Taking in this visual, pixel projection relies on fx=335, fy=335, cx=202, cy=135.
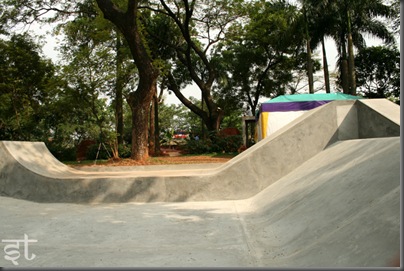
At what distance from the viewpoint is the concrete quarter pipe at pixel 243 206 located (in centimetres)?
329

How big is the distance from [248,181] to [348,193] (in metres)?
3.50

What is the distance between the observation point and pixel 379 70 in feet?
108

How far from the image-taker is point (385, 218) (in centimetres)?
286

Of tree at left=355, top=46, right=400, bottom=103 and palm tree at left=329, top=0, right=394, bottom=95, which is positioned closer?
palm tree at left=329, top=0, right=394, bottom=95

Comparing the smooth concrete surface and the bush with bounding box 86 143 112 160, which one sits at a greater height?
the bush with bounding box 86 143 112 160

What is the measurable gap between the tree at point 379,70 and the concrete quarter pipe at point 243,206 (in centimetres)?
2909

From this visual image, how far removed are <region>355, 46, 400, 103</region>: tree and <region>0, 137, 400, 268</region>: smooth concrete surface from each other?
30.5 metres

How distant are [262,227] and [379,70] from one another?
33.7m

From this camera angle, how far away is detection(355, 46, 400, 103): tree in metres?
32.4

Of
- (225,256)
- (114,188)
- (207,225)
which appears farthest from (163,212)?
(225,256)

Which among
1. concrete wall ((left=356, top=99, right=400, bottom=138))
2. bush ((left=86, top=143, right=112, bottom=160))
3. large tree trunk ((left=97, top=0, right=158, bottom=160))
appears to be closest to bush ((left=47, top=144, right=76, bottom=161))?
bush ((left=86, top=143, right=112, bottom=160))

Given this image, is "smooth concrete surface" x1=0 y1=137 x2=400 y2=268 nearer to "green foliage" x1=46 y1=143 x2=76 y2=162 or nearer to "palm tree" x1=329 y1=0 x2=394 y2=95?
"green foliage" x1=46 y1=143 x2=76 y2=162

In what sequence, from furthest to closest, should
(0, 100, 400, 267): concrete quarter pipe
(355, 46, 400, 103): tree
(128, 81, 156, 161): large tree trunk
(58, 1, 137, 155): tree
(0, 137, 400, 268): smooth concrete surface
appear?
(355, 46, 400, 103): tree → (58, 1, 137, 155): tree → (128, 81, 156, 161): large tree trunk → (0, 100, 400, 267): concrete quarter pipe → (0, 137, 400, 268): smooth concrete surface

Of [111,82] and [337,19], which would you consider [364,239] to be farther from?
[337,19]
